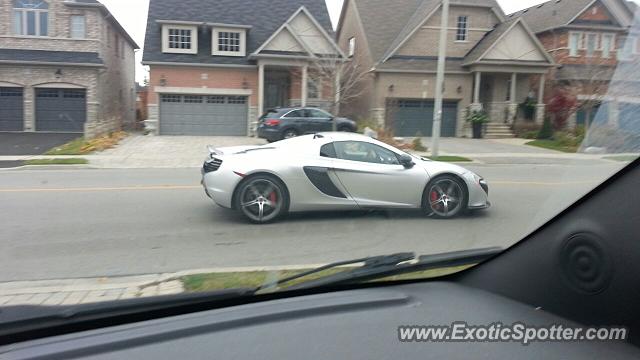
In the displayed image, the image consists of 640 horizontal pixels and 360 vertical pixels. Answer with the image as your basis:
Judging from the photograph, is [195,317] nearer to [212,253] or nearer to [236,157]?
[212,253]

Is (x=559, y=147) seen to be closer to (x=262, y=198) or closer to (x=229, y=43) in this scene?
(x=262, y=198)

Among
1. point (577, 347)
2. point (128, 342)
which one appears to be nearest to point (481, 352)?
point (577, 347)

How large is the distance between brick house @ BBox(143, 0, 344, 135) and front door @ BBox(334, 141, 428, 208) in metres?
17.6

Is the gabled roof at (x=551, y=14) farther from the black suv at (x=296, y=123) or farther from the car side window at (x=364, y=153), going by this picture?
the black suv at (x=296, y=123)

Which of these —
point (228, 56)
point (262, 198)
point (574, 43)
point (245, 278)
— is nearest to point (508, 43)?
point (574, 43)

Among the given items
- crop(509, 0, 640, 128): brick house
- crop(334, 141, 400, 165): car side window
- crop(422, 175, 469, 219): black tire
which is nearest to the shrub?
crop(422, 175, 469, 219): black tire

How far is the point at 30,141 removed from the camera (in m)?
11.8

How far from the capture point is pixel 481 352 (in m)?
2.24

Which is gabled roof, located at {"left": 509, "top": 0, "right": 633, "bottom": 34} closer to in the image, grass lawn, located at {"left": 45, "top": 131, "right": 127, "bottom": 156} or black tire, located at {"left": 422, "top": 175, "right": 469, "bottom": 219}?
black tire, located at {"left": 422, "top": 175, "right": 469, "bottom": 219}

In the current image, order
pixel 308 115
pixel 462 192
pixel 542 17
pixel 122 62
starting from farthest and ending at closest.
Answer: pixel 308 115
pixel 122 62
pixel 462 192
pixel 542 17

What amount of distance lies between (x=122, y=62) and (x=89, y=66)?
5.98ft

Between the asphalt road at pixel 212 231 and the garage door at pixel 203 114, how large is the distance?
52.1ft

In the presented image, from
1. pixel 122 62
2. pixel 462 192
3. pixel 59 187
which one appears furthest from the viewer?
pixel 59 187

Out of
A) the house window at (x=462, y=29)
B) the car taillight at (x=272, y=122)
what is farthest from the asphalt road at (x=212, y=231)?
the car taillight at (x=272, y=122)
